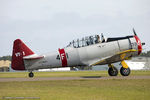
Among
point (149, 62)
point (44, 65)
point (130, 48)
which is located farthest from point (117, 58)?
point (149, 62)

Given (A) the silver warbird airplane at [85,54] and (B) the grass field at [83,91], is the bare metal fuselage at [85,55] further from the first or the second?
(B) the grass field at [83,91]

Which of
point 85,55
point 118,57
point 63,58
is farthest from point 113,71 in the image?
point 63,58

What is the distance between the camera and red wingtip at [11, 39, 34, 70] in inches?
881

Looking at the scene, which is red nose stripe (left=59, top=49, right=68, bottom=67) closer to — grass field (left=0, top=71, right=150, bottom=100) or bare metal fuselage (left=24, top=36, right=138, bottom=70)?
bare metal fuselage (left=24, top=36, right=138, bottom=70)

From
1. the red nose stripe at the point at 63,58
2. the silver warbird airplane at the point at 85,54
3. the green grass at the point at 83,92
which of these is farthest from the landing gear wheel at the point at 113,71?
the green grass at the point at 83,92

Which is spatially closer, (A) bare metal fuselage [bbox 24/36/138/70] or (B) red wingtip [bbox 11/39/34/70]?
(A) bare metal fuselage [bbox 24/36/138/70]

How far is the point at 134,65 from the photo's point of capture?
73875 mm

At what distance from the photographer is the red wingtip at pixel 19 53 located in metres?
22.4

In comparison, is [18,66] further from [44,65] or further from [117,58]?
[117,58]

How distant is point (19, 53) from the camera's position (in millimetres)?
22438

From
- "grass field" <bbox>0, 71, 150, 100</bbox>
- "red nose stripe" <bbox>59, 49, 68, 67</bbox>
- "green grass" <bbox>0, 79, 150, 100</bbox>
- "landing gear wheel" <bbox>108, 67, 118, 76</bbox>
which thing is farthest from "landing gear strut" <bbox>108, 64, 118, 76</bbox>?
"green grass" <bbox>0, 79, 150, 100</bbox>

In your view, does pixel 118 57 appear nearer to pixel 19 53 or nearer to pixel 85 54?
pixel 85 54

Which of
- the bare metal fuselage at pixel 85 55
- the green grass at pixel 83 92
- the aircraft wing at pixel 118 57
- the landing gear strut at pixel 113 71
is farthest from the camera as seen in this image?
the landing gear strut at pixel 113 71

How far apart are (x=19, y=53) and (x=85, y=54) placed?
5.45 m
